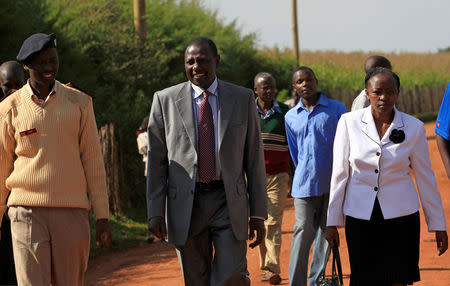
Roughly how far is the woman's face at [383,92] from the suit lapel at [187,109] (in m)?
1.36

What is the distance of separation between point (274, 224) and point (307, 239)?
4.38 feet

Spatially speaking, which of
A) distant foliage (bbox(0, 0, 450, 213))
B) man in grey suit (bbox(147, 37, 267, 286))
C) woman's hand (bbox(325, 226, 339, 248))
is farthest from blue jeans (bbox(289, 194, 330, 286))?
distant foliage (bbox(0, 0, 450, 213))

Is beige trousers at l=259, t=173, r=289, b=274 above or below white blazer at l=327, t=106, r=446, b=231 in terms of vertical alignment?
below

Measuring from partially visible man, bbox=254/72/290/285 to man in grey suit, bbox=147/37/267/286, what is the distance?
11.0ft

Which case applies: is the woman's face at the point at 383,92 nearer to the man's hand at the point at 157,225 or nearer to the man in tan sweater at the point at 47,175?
the man's hand at the point at 157,225

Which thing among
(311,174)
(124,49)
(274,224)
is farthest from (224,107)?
(124,49)

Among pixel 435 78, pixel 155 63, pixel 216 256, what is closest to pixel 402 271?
pixel 216 256

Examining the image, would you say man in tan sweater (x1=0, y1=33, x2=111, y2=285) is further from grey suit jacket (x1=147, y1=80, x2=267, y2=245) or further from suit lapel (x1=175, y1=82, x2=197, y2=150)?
suit lapel (x1=175, y1=82, x2=197, y2=150)

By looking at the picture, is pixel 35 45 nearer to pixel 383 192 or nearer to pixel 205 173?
pixel 205 173

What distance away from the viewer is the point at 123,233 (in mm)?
13391

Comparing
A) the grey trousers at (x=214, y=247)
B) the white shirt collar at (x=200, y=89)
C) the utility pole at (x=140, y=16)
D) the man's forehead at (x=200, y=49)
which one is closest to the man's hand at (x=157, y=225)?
the grey trousers at (x=214, y=247)

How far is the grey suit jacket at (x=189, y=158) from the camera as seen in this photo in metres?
5.56

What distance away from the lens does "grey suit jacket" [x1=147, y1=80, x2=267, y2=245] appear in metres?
5.56

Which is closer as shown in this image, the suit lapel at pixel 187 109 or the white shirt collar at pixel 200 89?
the suit lapel at pixel 187 109
